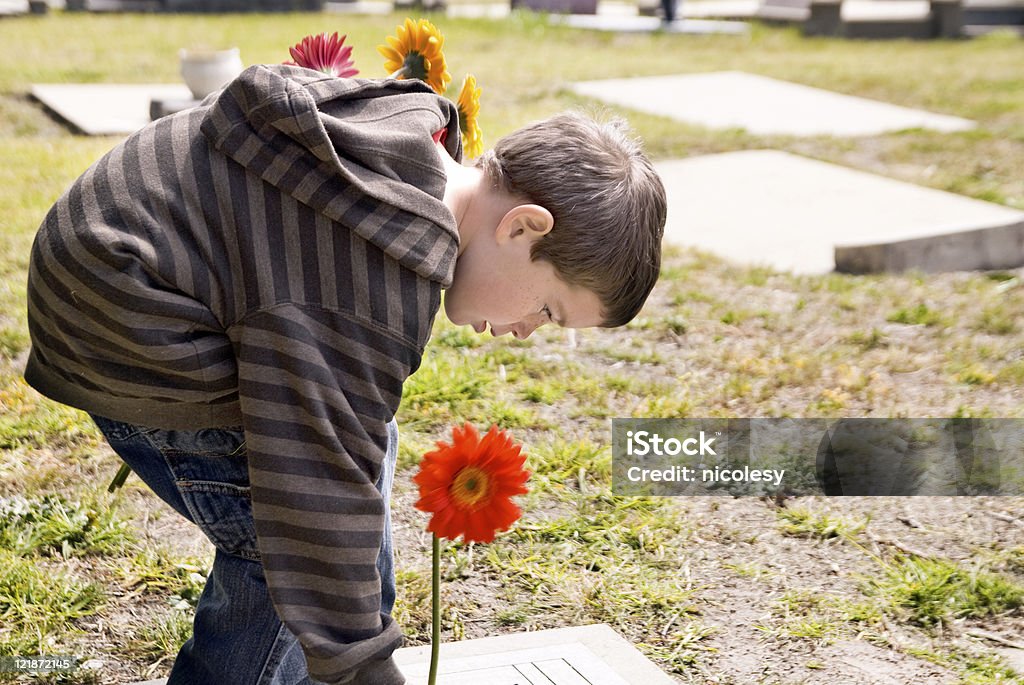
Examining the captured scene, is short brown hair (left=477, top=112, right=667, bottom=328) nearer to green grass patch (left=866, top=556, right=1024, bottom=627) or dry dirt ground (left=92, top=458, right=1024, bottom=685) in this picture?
dry dirt ground (left=92, top=458, right=1024, bottom=685)

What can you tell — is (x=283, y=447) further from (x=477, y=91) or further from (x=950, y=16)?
(x=950, y=16)

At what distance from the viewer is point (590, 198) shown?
1.65m

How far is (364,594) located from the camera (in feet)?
4.88

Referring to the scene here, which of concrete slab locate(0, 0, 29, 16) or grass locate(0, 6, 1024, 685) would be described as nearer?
grass locate(0, 6, 1024, 685)

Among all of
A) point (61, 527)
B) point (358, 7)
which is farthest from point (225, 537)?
point (358, 7)

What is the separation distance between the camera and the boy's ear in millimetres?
1622

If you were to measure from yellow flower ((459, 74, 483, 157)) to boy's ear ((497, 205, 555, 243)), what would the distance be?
27.8 inches

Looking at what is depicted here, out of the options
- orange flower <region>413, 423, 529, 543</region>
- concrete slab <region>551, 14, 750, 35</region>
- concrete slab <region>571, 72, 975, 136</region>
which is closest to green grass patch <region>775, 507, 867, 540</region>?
orange flower <region>413, 423, 529, 543</region>

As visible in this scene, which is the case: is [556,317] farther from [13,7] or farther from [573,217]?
[13,7]

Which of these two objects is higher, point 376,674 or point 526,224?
point 526,224

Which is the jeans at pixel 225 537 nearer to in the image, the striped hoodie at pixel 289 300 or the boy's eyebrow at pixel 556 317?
the striped hoodie at pixel 289 300

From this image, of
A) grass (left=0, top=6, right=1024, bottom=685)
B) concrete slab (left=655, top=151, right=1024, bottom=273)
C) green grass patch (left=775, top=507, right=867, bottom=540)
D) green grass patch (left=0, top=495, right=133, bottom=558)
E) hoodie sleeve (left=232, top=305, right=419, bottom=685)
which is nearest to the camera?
hoodie sleeve (left=232, top=305, right=419, bottom=685)

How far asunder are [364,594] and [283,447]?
0.70 ft

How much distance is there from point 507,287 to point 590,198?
171 millimetres
